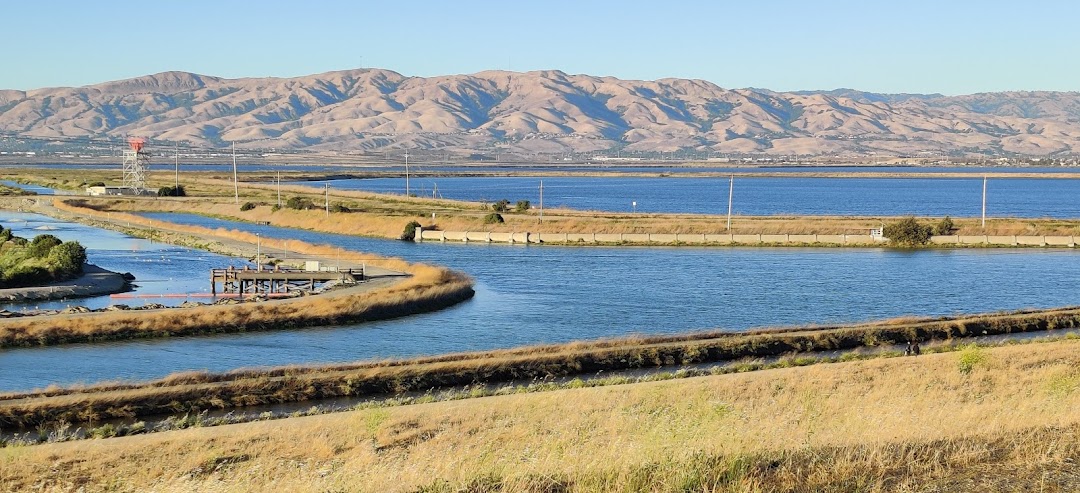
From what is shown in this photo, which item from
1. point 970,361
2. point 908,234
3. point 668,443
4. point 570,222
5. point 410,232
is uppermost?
point 668,443

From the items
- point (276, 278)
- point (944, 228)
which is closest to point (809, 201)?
point (944, 228)

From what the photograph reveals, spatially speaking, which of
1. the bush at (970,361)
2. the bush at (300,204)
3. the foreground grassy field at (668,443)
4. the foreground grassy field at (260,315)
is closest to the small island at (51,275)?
the foreground grassy field at (260,315)

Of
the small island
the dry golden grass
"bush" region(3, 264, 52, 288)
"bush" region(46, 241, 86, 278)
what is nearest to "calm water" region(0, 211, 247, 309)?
the small island

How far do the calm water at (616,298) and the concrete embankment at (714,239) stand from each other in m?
2.96

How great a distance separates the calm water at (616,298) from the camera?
35.4 meters

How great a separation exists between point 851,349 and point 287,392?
17306mm

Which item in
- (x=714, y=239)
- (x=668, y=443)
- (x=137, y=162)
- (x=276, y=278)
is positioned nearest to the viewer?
(x=668, y=443)

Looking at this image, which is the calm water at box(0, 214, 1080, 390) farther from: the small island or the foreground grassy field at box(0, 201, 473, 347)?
the small island

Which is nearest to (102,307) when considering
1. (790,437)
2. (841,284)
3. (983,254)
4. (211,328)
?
(211,328)

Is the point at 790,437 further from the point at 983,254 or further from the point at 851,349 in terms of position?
the point at 983,254

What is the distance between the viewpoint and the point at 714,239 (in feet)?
271

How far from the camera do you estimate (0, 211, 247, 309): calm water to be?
48.2 meters

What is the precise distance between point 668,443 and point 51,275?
155 ft

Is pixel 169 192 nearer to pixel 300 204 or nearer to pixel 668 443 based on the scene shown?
pixel 300 204
